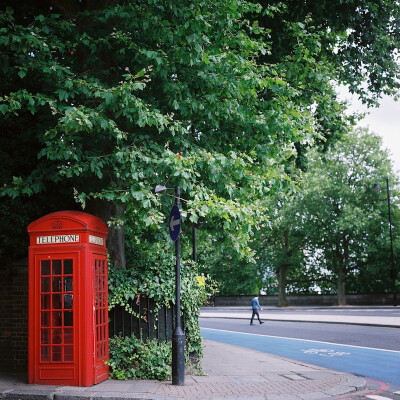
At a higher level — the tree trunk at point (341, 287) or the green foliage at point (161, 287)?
the green foliage at point (161, 287)

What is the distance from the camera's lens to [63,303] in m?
8.42

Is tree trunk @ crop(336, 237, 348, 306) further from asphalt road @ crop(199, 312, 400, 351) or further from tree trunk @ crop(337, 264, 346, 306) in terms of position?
asphalt road @ crop(199, 312, 400, 351)

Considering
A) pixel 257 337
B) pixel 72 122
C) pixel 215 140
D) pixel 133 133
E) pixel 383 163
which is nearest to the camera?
pixel 72 122

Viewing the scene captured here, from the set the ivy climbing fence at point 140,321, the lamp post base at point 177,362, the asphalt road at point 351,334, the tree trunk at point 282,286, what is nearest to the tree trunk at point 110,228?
the ivy climbing fence at point 140,321

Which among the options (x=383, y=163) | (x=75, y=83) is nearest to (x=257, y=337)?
(x=75, y=83)

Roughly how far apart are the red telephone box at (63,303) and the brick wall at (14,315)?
257 centimetres

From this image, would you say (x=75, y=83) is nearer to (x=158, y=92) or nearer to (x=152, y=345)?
(x=158, y=92)

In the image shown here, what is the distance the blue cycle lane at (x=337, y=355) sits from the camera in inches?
→ 422

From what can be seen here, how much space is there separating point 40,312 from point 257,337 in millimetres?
13257

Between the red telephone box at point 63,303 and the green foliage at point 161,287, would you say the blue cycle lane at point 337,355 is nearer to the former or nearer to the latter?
the green foliage at point 161,287

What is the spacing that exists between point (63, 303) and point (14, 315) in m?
3.14

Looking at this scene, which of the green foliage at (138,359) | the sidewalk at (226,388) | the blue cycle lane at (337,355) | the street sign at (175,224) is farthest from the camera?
the blue cycle lane at (337,355)

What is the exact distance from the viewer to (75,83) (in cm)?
907

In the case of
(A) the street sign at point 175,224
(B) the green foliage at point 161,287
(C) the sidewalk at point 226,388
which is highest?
(A) the street sign at point 175,224
